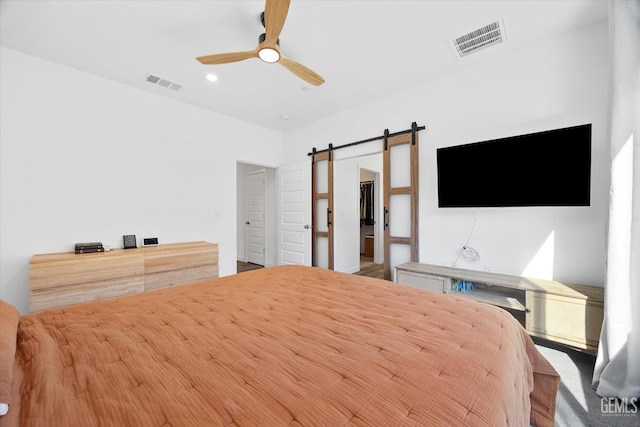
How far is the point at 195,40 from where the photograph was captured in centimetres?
246

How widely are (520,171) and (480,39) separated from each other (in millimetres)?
1355

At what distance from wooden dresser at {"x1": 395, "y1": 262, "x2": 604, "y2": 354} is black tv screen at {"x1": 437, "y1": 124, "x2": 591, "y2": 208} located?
741mm

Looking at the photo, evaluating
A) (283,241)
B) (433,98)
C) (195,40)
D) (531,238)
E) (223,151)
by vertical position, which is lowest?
(283,241)

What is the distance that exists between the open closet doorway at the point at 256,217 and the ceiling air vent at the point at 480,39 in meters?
3.94

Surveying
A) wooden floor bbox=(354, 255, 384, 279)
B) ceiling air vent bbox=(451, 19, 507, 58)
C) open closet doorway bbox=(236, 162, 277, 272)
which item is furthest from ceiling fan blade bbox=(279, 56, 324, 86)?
wooden floor bbox=(354, 255, 384, 279)

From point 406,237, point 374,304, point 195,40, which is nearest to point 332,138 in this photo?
point 406,237

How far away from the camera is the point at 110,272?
2.68 m

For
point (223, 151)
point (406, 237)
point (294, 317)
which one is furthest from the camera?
point (223, 151)

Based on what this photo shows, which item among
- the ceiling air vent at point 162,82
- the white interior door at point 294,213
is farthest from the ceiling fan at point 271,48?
the white interior door at point 294,213

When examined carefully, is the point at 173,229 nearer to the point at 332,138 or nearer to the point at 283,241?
the point at 283,241

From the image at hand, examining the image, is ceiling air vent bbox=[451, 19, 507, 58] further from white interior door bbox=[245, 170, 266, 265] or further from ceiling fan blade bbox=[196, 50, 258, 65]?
white interior door bbox=[245, 170, 266, 265]

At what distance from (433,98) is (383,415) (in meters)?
3.49

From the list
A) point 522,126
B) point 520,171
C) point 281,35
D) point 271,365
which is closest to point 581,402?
point 520,171

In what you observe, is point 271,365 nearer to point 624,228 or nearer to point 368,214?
point 624,228
